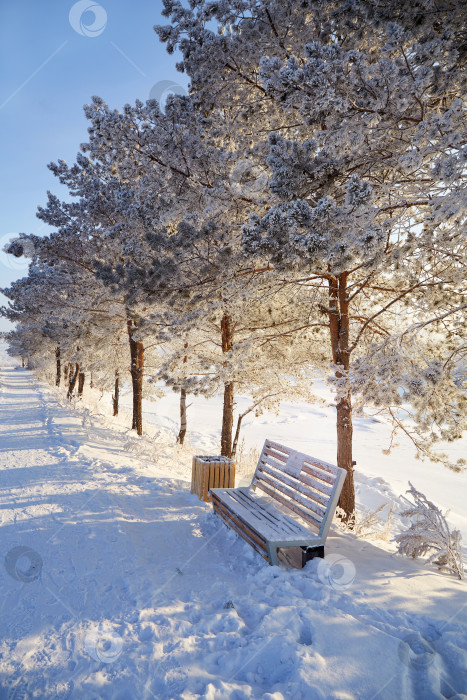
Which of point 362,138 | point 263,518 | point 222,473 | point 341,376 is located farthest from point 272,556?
point 362,138

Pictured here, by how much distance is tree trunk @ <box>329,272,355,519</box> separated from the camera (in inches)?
235

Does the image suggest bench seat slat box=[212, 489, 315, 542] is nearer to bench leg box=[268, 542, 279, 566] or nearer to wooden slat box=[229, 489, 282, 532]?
wooden slat box=[229, 489, 282, 532]

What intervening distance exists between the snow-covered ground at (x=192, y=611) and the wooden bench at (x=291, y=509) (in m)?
0.24

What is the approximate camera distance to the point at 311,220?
12.9 feet

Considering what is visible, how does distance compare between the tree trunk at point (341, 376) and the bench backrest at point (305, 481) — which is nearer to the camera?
the bench backrest at point (305, 481)

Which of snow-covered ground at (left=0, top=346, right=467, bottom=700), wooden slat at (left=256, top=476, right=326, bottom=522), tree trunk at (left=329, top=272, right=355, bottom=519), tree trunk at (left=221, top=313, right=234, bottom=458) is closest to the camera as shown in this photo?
snow-covered ground at (left=0, top=346, right=467, bottom=700)

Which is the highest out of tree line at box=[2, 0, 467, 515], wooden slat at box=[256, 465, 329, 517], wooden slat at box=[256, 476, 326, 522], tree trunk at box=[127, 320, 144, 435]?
tree line at box=[2, 0, 467, 515]

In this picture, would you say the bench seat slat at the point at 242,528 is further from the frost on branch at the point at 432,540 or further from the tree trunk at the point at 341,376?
the tree trunk at the point at 341,376

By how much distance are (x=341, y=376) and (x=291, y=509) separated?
2300 mm

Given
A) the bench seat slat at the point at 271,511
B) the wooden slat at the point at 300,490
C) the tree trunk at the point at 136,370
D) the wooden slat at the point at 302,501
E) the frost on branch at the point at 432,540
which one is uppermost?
the tree trunk at the point at 136,370

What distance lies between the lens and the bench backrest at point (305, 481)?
3.96 meters

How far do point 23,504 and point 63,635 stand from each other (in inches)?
119

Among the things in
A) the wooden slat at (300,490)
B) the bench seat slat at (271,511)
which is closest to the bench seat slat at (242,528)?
the bench seat slat at (271,511)

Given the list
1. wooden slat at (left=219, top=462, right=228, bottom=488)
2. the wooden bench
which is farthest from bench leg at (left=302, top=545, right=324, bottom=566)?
wooden slat at (left=219, top=462, right=228, bottom=488)
